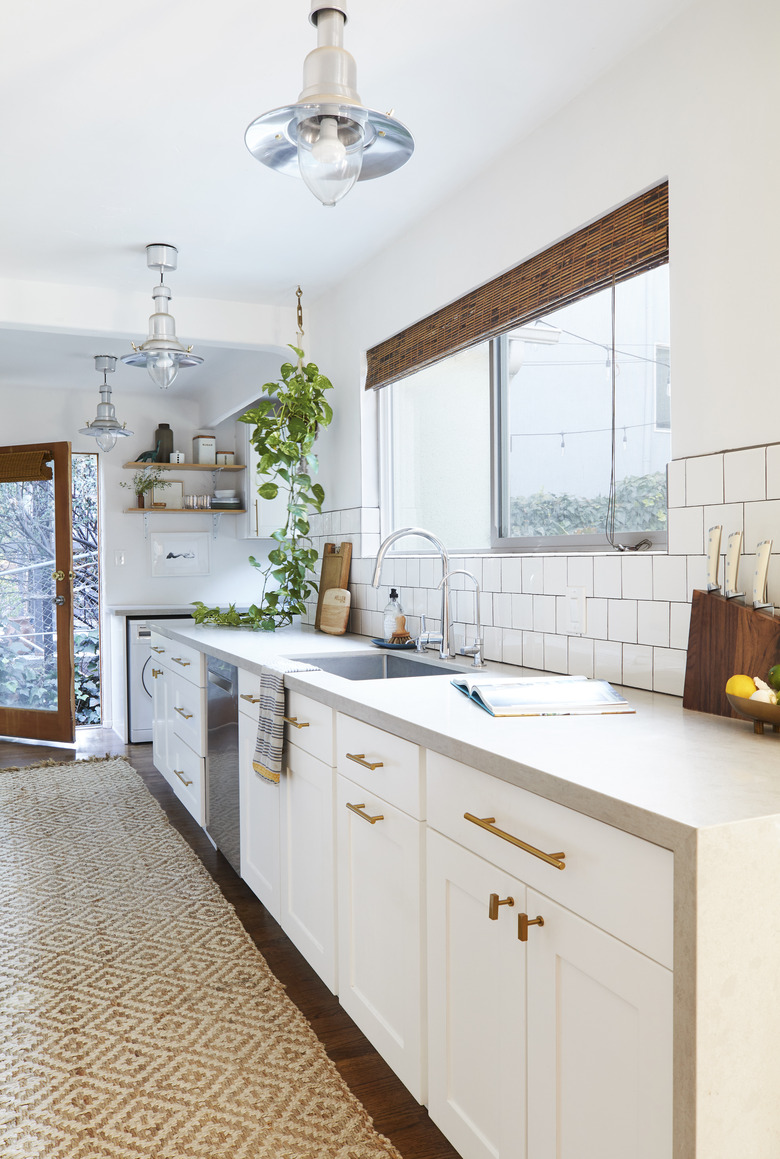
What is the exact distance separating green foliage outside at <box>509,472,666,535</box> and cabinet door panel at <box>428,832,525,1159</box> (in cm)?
105

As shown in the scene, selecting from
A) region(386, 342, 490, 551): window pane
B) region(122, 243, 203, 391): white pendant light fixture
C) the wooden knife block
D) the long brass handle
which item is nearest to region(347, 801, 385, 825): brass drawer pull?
the long brass handle

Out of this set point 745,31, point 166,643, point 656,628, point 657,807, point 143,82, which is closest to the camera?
point 657,807

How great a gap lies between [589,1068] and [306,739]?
1.18m

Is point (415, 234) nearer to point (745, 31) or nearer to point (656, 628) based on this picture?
point (745, 31)

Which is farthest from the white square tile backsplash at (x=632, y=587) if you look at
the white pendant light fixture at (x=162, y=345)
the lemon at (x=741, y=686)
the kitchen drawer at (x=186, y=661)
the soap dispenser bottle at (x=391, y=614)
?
the white pendant light fixture at (x=162, y=345)

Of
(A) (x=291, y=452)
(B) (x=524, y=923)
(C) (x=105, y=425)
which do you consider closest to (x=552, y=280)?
(A) (x=291, y=452)

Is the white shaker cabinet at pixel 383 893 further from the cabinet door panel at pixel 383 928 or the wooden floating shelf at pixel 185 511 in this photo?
the wooden floating shelf at pixel 185 511

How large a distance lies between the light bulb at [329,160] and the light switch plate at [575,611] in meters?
1.12

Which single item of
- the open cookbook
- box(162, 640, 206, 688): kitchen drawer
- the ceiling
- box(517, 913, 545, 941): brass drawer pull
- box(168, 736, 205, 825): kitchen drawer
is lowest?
box(168, 736, 205, 825): kitchen drawer

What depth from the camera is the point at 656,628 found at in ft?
6.39

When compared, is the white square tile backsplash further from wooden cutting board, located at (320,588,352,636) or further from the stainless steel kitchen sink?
wooden cutting board, located at (320,588,352,636)

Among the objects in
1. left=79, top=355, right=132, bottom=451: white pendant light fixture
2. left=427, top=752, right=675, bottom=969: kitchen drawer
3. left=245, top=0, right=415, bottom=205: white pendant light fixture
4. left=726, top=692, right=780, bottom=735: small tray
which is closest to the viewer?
left=427, top=752, right=675, bottom=969: kitchen drawer

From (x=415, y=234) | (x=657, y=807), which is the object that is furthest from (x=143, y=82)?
(x=657, y=807)

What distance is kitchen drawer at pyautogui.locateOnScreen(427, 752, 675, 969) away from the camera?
98cm
